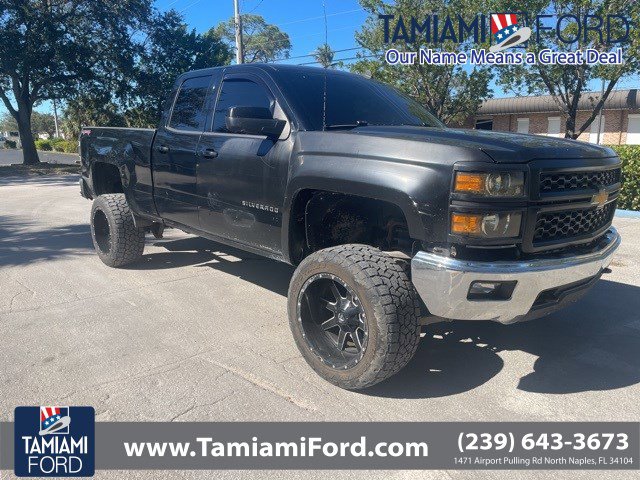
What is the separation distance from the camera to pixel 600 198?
3238 mm

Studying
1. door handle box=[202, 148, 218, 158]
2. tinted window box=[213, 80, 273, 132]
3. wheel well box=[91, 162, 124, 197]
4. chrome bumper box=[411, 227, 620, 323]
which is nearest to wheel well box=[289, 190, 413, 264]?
chrome bumper box=[411, 227, 620, 323]

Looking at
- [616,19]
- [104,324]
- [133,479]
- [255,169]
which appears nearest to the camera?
[133,479]

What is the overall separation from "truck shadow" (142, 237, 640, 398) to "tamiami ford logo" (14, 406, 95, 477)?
5.23 feet

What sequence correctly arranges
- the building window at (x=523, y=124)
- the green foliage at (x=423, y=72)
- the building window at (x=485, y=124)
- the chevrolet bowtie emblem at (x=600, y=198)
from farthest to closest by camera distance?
the building window at (x=485, y=124) < the building window at (x=523, y=124) < the green foliage at (x=423, y=72) < the chevrolet bowtie emblem at (x=600, y=198)

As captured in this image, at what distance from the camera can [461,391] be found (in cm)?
322

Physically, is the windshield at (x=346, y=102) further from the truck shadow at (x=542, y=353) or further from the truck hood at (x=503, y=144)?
the truck shadow at (x=542, y=353)

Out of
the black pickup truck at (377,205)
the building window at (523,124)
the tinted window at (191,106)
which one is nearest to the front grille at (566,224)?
the black pickup truck at (377,205)

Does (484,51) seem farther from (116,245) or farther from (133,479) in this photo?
(133,479)

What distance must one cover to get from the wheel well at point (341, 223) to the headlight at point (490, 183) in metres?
0.77

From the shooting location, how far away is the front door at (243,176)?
3.73 metres

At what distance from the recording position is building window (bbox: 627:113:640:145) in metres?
24.5

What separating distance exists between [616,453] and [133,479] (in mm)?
2393

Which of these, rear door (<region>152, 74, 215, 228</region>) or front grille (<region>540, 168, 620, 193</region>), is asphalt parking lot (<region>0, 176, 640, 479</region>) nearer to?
rear door (<region>152, 74, 215, 228</region>)

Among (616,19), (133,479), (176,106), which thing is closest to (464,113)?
(616,19)
